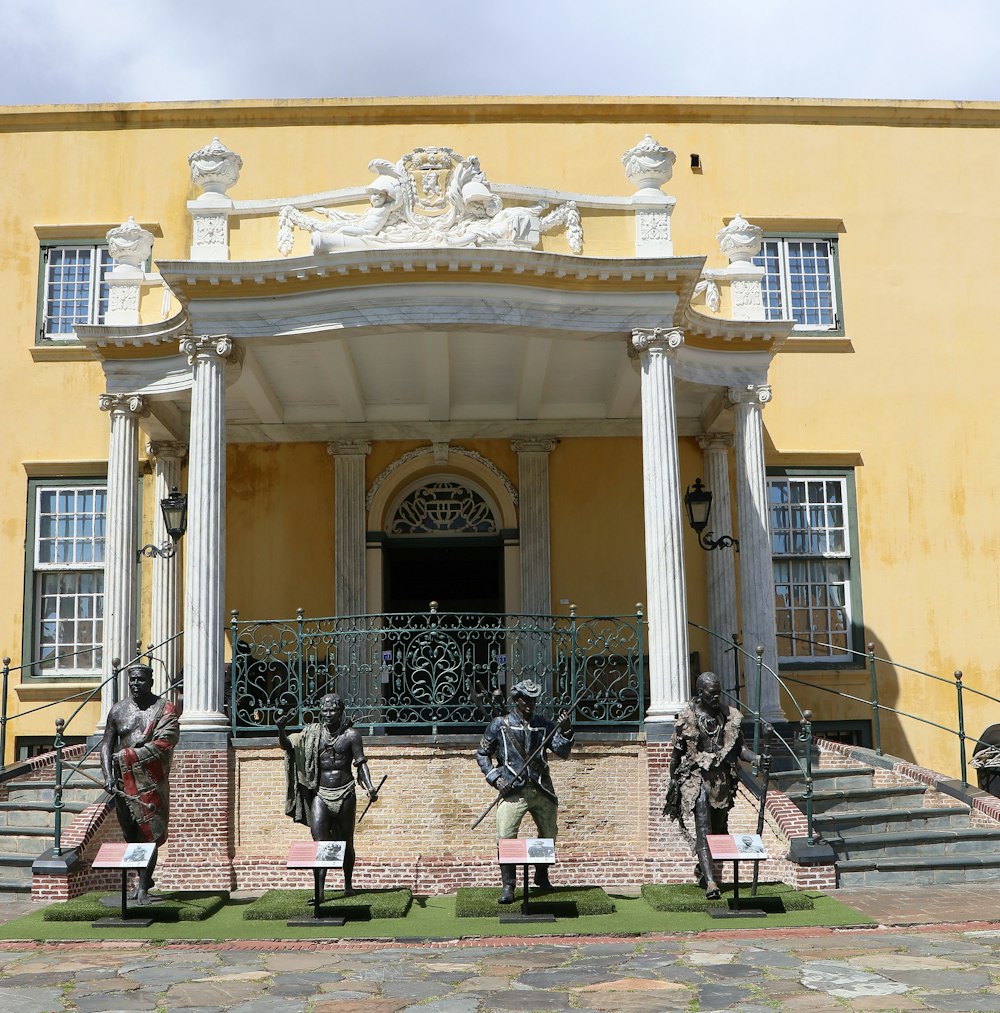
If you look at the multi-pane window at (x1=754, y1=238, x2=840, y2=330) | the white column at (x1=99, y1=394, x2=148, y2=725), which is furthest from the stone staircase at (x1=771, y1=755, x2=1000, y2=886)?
the white column at (x1=99, y1=394, x2=148, y2=725)

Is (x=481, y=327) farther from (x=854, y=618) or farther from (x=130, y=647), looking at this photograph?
(x=854, y=618)

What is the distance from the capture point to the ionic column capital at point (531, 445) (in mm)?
17094

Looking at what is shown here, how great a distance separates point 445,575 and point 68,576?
4.93m

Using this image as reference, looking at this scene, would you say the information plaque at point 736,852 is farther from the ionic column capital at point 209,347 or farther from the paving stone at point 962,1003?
the ionic column capital at point 209,347

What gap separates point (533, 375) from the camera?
15.0 metres

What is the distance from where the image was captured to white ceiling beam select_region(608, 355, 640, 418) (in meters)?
14.9

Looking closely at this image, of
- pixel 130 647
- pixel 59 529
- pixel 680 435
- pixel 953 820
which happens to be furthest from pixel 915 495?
pixel 59 529

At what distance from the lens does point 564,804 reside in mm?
12055

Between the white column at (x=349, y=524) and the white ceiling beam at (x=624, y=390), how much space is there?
323 cm

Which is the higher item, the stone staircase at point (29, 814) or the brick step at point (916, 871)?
the stone staircase at point (29, 814)

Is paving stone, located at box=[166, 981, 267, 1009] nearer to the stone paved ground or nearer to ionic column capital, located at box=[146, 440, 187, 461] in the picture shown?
the stone paved ground

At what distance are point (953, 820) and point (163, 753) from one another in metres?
7.40

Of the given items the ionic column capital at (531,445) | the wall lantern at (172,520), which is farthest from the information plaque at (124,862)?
the ionic column capital at (531,445)

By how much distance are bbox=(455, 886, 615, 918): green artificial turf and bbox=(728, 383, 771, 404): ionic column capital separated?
6060 mm
